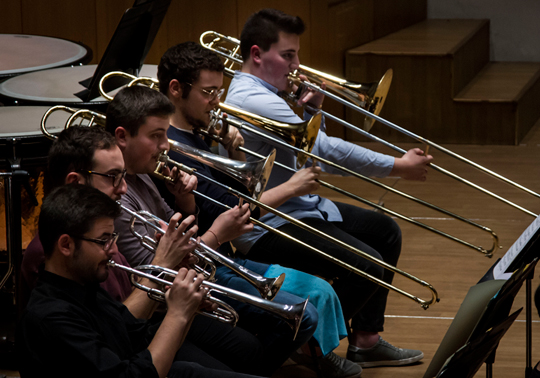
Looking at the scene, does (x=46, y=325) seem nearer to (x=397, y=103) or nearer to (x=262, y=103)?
(x=262, y=103)

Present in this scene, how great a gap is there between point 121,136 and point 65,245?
0.62 metres

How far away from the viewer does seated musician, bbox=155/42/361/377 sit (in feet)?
8.34

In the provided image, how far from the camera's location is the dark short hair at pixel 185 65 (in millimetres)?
2568

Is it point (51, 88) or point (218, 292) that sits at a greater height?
point (51, 88)

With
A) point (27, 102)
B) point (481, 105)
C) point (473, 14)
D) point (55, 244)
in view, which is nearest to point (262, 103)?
point (27, 102)

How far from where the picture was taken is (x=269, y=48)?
2.98 m

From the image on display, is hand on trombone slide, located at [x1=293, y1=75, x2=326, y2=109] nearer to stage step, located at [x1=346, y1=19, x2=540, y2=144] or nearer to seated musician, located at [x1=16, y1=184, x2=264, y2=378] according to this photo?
seated musician, located at [x1=16, y1=184, x2=264, y2=378]

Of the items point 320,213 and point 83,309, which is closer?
point 83,309

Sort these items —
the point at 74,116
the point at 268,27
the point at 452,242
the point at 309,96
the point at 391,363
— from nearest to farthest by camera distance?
the point at 74,116
the point at 391,363
the point at 268,27
the point at 309,96
the point at 452,242

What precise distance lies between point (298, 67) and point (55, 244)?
161 centimetres

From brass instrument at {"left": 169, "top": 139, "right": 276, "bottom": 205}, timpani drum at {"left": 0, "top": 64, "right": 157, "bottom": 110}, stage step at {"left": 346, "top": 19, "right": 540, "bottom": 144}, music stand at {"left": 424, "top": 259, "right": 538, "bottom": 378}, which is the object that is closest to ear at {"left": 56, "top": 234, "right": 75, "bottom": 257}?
brass instrument at {"left": 169, "top": 139, "right": 276, "bottom": 205}

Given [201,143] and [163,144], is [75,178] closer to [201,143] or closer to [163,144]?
[163,144]

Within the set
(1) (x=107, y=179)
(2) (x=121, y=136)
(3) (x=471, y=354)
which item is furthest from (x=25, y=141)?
(3) (x=471, y=354)

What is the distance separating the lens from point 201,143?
264 centimetres
